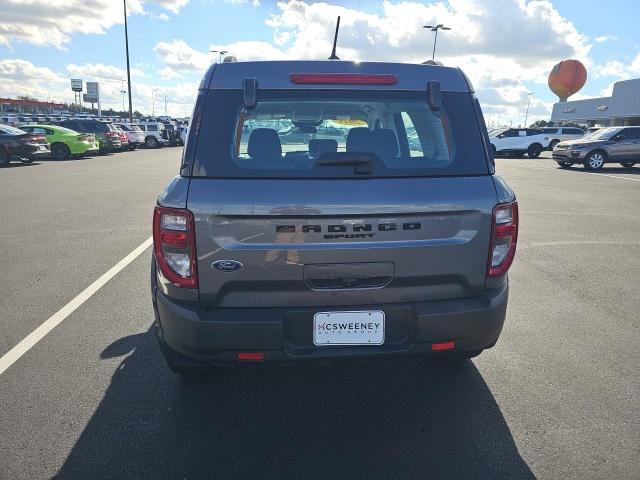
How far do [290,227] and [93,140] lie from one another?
2416 centimetres

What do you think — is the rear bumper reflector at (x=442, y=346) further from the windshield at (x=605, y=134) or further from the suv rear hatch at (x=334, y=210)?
the windshield at (x=605, y=134)

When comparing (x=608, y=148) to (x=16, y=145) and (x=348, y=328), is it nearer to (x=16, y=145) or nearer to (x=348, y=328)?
(x=348, y=328)

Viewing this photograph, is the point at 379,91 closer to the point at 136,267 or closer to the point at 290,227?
the point at 290,227

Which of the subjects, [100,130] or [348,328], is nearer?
[348,328]

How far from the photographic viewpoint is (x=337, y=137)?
280cm

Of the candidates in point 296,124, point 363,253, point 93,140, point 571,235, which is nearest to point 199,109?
point 296,124

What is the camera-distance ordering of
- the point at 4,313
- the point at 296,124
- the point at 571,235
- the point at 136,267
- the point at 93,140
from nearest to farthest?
the point at 296,124
the point at 4,313
the point at 136,267
the point at 571,235
the point at 93,140

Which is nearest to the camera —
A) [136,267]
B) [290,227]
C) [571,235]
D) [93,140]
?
[290,227]

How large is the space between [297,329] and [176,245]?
71 centimetres

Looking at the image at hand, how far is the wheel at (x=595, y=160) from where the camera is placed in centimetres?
1991

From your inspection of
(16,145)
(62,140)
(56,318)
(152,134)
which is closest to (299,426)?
(56,318)

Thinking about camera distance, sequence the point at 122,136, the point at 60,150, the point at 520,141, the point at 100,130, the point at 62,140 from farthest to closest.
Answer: the point at 520,141 < the point at 122,136 < the point at 100,130 < the point at 60,150 < the point at 62,140

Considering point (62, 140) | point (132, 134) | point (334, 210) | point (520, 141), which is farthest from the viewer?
point (132, 134)

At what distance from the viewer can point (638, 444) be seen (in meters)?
2.59
